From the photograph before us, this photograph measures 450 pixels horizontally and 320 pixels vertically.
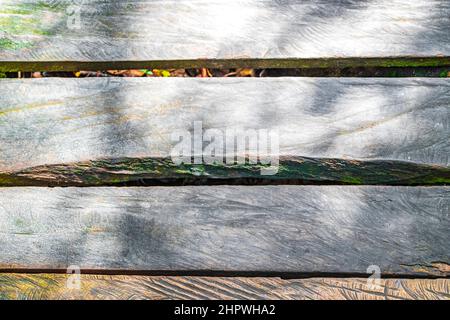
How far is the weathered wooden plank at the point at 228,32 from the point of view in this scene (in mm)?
1521

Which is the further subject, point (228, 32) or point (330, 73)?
point (330, 73)

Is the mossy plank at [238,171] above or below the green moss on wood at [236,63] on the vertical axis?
below

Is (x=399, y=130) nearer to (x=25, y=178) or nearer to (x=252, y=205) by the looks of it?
(x=252, y=205)

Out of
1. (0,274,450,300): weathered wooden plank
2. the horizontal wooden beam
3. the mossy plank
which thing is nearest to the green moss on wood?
the horizontal wooden beam

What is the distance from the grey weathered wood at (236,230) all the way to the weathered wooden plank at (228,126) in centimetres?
7

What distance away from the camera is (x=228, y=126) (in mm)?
1456

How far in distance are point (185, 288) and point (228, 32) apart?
866 mm

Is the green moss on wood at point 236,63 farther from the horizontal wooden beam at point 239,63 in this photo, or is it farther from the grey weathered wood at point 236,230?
the grey weathered wood at point 236,230

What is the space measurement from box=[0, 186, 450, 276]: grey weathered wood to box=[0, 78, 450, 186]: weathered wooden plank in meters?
0.07

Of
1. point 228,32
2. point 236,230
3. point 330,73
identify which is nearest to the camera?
point 236,230

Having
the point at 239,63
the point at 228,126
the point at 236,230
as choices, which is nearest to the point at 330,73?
the point at 239,63

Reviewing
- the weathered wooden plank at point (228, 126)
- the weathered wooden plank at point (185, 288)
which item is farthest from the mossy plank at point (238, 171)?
the weathered wooden plank at point (185, 288)

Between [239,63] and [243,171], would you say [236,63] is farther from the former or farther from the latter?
[243,171]
